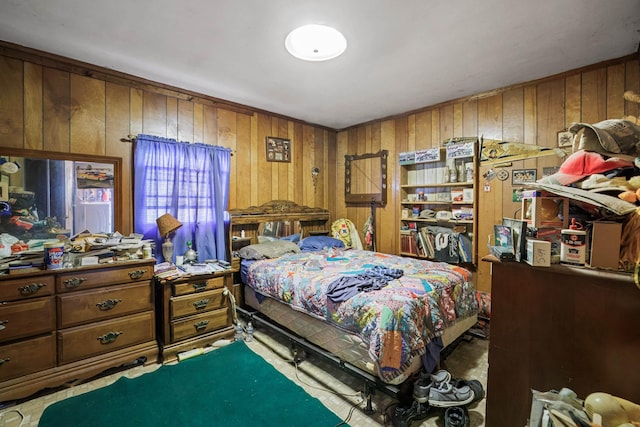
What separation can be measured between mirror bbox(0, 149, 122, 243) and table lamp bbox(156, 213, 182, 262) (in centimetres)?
38

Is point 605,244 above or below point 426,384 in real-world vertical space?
above

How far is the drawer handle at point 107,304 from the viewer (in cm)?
226

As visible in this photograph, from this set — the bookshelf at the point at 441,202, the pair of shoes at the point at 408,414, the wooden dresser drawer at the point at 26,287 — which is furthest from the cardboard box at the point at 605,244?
the wooden dresser drawer at the point at 26,287

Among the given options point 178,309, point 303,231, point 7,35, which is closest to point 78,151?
point 7,35

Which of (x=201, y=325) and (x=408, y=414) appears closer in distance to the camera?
(x=408, y=414)

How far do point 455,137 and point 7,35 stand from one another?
433 cm

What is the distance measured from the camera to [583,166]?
3.87ft

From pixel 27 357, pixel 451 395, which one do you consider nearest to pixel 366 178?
pixel 451 395

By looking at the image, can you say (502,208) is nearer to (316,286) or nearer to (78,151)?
(316,286)

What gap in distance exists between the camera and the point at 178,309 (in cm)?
256

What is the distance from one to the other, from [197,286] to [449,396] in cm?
221

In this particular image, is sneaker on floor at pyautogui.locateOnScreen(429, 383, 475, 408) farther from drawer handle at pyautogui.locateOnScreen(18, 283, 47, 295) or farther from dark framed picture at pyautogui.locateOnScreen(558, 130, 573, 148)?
drawer handle at pyautogui.locateOnScreen(18, 283, 47, 295)

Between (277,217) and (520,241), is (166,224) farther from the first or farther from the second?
(520,241)

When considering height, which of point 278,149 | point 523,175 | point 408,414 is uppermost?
point 278,149
